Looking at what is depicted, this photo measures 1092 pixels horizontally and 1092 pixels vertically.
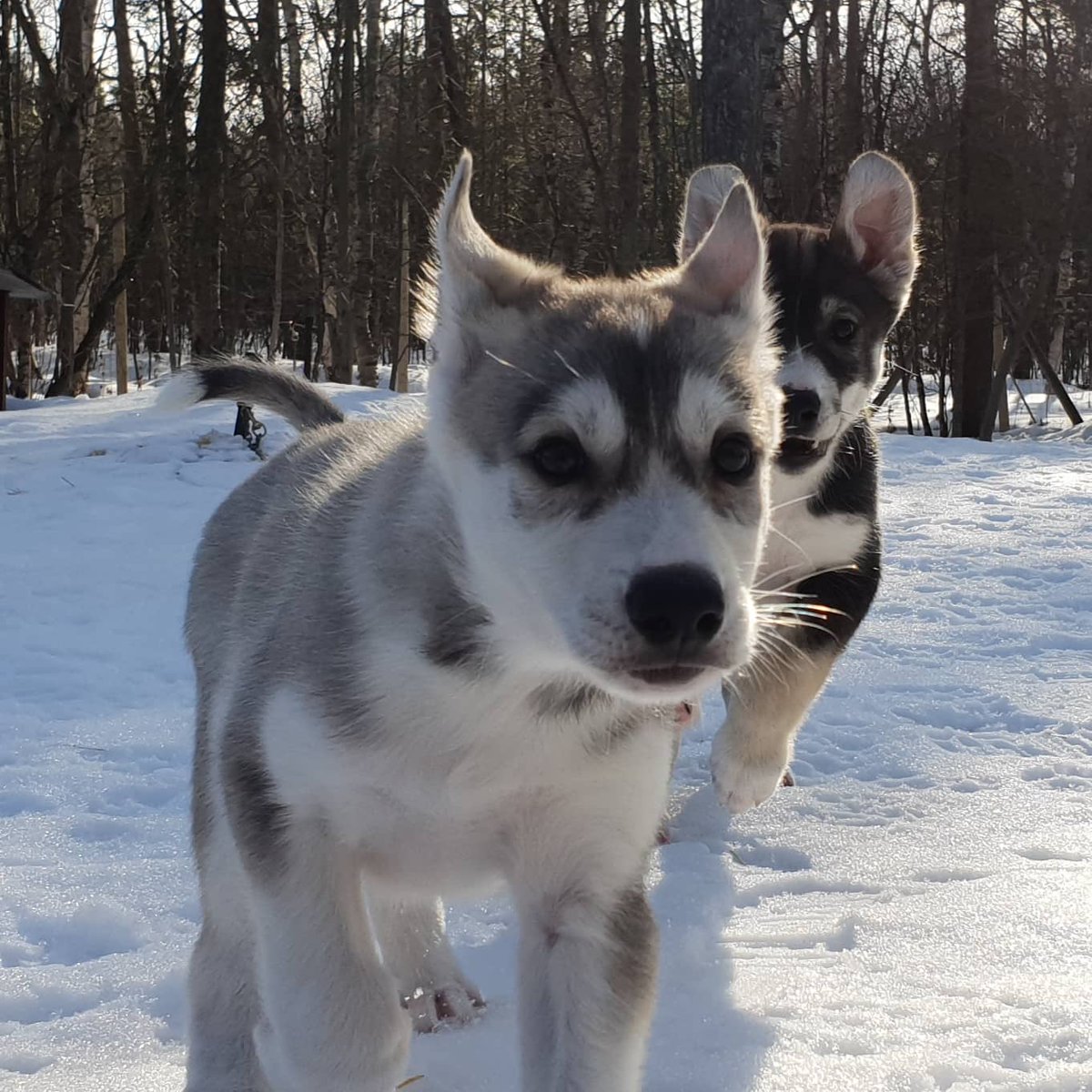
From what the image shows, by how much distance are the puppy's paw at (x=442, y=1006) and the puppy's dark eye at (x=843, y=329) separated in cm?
244

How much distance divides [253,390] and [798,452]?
1569 mm

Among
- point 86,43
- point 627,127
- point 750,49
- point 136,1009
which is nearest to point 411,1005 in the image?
point 136,1009

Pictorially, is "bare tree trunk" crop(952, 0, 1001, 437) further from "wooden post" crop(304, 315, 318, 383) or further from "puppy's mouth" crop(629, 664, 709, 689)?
"puppy's mouth" crop(629, 664, 709, 689)

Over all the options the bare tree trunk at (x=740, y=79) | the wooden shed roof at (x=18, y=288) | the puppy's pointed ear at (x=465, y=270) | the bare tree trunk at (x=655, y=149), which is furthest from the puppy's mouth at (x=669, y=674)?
the bare tree trunk at (x=655, y=149)

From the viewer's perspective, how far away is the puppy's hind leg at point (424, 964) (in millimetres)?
2814

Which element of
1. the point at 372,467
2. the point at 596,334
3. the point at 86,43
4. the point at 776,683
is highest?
the point at 86,43

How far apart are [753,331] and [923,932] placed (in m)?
1.51

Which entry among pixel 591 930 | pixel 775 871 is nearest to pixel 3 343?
pixel 775 871

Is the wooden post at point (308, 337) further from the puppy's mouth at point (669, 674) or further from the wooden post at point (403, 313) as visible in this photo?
the puppy's mouth at point (669, 674)

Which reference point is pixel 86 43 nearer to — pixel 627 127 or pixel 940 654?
pixel 627 127

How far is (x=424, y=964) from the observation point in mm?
2896

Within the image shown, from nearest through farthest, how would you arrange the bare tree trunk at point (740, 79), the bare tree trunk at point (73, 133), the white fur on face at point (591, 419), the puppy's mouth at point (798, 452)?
1. the white fur on face at point (591, 419)
2. the puppy's mouth at point (798, 452)
3. the bare tree trunk at point (740, 79)
4. the bare tree trunk at point (73, 133)

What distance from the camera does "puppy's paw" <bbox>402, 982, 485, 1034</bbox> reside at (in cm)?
279

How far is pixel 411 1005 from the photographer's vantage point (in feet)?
9.24
